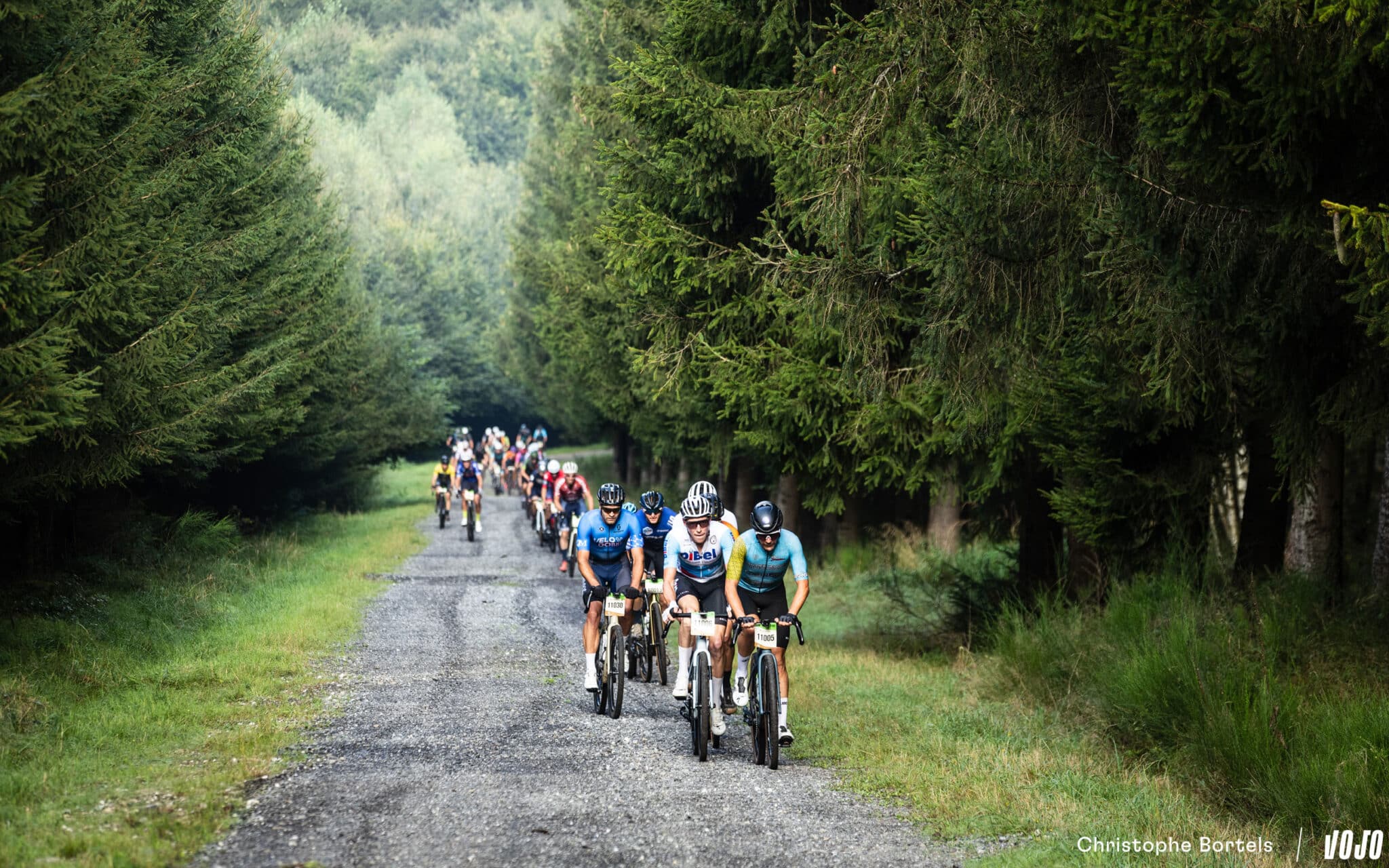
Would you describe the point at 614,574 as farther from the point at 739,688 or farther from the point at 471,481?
the point at 471,481

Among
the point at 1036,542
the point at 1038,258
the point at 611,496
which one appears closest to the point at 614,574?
the point at 611,496

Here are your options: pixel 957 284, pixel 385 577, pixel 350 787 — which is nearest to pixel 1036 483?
pixel 957 284

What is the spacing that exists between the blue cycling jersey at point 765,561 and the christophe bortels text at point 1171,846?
11.1 feet

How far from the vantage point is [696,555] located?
35.8 feet

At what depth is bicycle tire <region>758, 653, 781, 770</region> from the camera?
9.61 metres

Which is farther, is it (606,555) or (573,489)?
(573,489)

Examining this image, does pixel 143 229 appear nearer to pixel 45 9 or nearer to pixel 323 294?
pixel 45 9

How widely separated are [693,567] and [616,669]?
4.40ft

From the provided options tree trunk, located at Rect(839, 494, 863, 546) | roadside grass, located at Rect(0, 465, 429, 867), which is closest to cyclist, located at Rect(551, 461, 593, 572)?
roadside grass, located at Rect(0, 465, 429, 867)

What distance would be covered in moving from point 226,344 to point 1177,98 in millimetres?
15196

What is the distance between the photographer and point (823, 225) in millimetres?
11914

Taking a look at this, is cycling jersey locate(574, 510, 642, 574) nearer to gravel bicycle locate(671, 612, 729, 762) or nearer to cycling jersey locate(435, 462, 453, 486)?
gravel bicycle locate(671, 612, 729, 762)

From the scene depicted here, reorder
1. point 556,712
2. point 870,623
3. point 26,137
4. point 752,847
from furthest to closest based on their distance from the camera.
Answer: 1. point 870,623
2. point 556,712
3. point 26,137
4. point 752,847

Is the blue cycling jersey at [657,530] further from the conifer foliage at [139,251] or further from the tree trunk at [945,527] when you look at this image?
the tree trunk at [945,527]
